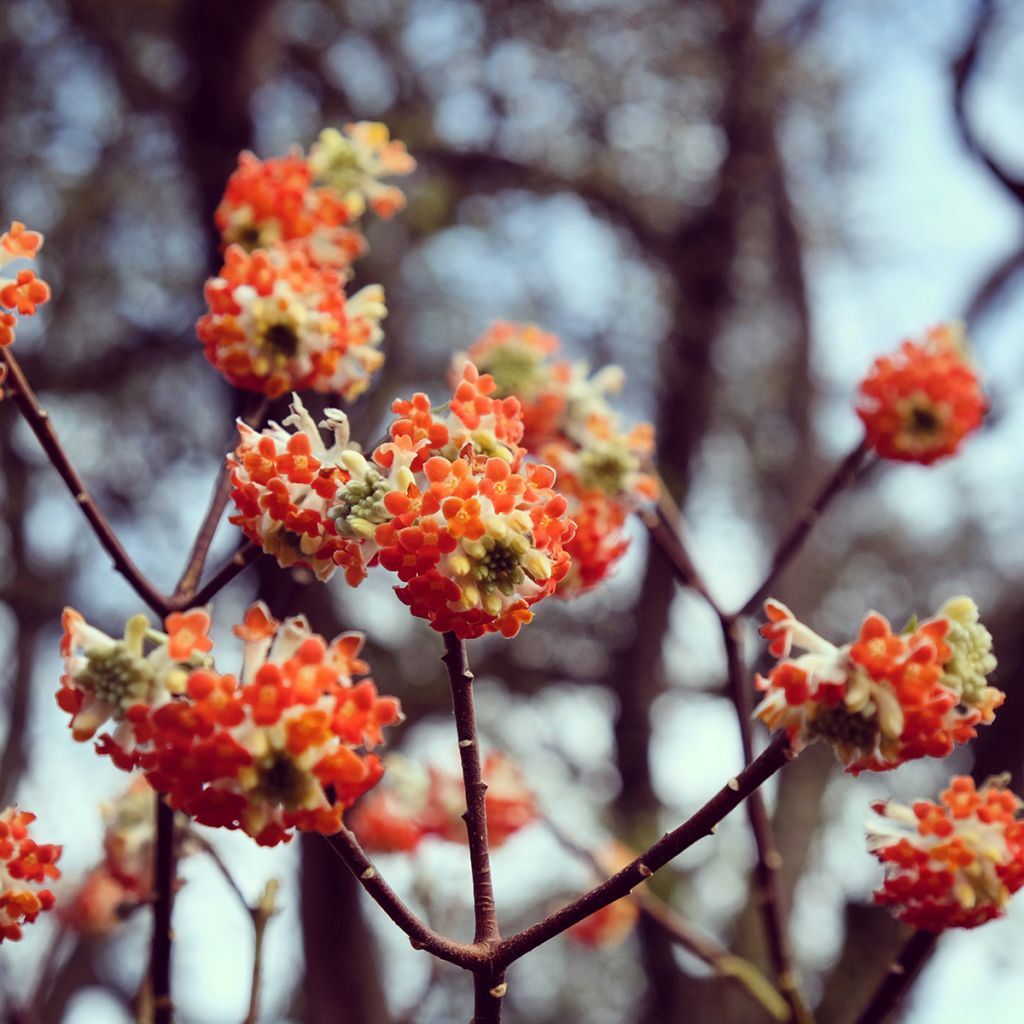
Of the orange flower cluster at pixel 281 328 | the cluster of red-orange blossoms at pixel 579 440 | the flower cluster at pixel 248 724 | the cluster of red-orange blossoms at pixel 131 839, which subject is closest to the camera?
the flower cluster at pixel 248 724

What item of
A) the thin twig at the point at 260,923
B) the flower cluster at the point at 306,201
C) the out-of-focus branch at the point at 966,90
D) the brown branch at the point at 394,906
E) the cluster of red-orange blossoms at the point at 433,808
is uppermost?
the out-of-focus branch at the point at 966,90

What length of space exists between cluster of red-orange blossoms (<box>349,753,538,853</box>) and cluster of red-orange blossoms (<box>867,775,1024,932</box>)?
1167 mm

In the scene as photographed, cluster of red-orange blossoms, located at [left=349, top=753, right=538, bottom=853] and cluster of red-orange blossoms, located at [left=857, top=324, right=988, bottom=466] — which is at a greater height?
cluster of red-orange blossoms, located at [left=857, top=324, right=988, bottom=466]

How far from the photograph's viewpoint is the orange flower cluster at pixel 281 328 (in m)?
1.20

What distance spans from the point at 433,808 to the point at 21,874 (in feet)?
4.67

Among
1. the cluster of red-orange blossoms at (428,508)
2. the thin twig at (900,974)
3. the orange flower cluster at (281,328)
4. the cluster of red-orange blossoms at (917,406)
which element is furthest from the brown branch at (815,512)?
the cluster of red-orange blossoms at (428,508)

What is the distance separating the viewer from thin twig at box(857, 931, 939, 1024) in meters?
1.09

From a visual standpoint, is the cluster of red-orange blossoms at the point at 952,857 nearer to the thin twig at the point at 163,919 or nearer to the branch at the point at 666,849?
the branch at the point at 666,849

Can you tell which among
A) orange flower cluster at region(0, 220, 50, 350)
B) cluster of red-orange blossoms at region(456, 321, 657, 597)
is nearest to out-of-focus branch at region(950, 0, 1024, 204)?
cluster of red-orange blossoms at region(456, 321, 657, 597)

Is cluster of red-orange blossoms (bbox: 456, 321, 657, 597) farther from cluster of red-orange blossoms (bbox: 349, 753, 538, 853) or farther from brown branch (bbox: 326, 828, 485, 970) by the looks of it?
cluster of red-orange blossoms (bbox: 349, 753, 538, 853)

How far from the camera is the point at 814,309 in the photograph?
12.9ft

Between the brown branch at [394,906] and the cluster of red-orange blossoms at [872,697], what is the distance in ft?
0.85

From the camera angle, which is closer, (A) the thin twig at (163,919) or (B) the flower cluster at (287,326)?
(A) the thin twig at (163,919)

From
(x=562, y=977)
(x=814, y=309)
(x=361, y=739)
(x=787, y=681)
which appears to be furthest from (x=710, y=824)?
(x=562, y=977)
